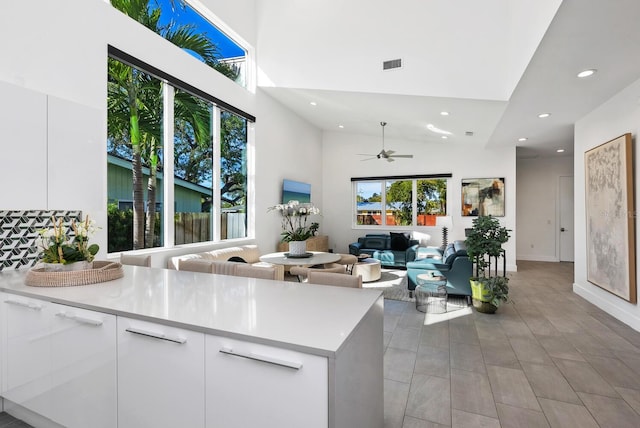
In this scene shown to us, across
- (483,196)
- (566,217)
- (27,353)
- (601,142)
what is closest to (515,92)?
(601,142)

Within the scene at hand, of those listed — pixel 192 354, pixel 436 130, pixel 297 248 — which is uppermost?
pixel 436 130

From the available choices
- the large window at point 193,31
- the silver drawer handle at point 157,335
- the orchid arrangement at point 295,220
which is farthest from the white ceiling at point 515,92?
the silver drawer handle at point 157,335

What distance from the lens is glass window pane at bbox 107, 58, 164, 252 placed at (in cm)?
354

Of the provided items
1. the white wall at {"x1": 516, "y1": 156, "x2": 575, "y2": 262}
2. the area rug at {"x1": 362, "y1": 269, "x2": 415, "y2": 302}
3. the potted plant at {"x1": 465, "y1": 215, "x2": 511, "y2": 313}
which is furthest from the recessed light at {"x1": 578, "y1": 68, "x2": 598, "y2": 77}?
the white wall at {"x1": 516, "y1": 156, "x2": 575, "y2": 262}

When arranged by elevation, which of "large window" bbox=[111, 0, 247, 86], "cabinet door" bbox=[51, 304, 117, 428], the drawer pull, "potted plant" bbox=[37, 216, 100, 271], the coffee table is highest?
"large window" bbox=[111, 0, 247, 86]

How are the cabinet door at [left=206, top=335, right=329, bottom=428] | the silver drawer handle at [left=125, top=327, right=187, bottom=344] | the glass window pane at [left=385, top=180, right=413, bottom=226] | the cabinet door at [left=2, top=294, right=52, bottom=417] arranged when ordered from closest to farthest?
the cabinet door at [left=206, top=335, right=329, bottom=428] → the silver drawer handle at [left=125, top=327, right=187, bottom=344] → the cabinet door at [left=2, top=294, right=52, bottom=417] → the glass window pane at [left=385, top=180, right=413, bottom=226]

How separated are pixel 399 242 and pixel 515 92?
428cm

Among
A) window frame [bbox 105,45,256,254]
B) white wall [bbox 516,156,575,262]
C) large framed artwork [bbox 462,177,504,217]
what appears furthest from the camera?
white wall [bbox 516,156,575,262]

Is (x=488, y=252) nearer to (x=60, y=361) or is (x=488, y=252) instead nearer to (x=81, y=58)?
(x=60, y=361)

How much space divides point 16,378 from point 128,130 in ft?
9.07

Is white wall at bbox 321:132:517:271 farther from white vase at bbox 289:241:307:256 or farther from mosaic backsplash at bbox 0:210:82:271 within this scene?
mosaic backsplash at bbox 0:210:82:271

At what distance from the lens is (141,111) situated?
3932mm

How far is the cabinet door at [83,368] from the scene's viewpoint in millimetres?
1460

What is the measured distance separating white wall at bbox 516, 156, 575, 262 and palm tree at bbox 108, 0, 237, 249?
867 centimetres
